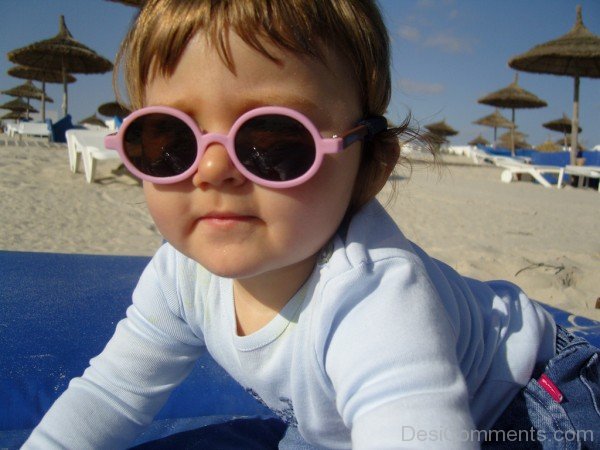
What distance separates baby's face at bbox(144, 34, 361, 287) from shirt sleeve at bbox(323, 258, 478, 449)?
12 cm

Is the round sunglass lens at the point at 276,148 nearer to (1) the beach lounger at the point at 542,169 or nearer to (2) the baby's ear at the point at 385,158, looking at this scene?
(2) the baby's ear at the point at 385,158

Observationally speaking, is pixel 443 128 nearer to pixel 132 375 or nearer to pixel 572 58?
pixel 572 58

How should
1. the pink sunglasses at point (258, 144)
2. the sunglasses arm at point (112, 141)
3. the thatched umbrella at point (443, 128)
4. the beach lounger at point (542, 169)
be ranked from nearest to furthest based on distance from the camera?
1. the pink sunglasses at point (258, 144)
2. the sunglasses arm at point (112, 141)
3. the beach lounger at point (542, 169)
4. the thatched umbrella at point (443, 128)

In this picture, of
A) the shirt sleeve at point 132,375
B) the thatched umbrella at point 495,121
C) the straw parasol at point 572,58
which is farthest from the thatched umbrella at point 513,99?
the shirt sleeve at point 132,375

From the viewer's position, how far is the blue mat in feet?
4.29

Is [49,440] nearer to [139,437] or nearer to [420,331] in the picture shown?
[139,437]

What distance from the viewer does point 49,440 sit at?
100 centimetres

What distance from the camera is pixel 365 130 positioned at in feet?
2.85

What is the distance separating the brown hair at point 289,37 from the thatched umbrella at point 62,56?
11.4 meters

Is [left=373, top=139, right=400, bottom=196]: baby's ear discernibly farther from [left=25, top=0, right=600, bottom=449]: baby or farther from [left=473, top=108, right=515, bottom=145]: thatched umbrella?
[left=473, top=108, right=515, bottom=145]: thatched umbrella

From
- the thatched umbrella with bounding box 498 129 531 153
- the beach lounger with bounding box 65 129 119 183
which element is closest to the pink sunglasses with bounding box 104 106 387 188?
the beach lounger with bounding box 65 129 119 183

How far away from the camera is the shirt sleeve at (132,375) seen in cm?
103

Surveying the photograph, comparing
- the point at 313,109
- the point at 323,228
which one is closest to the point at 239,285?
the point at 323,228

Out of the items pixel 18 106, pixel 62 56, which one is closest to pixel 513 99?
pixel 62 56
